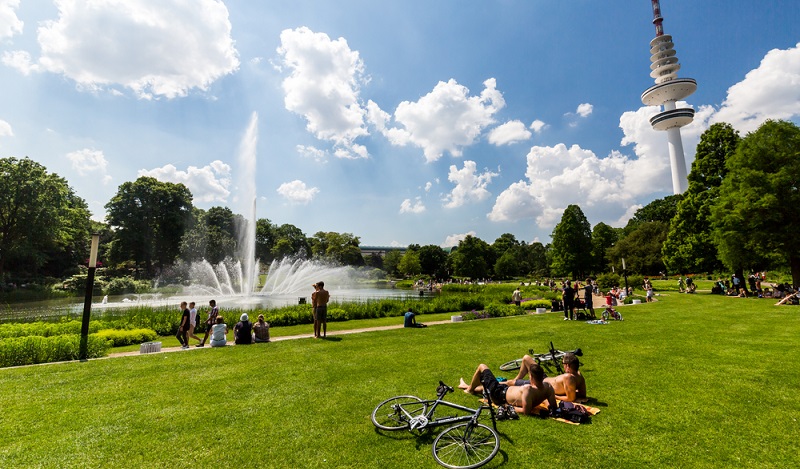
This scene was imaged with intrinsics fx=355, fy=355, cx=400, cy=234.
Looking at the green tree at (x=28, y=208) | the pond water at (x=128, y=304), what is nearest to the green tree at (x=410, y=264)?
the pond water at (x=128, y=304)

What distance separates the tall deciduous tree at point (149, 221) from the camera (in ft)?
196

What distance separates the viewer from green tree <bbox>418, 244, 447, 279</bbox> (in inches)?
4274

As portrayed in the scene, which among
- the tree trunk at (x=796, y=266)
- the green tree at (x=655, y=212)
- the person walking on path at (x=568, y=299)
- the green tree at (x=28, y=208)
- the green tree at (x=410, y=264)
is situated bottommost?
the person walking on path at (x=568, y=299)

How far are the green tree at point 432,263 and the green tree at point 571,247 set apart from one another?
46998 millimetres

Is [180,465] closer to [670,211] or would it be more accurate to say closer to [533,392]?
[533,392]

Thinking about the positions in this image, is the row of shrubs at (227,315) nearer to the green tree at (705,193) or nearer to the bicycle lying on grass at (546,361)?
the bicycle lying on grass at (546,361)

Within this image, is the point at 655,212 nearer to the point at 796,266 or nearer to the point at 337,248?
the point at 796,266

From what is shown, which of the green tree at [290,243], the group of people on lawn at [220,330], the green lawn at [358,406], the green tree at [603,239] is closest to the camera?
the green lawn at [358,406]

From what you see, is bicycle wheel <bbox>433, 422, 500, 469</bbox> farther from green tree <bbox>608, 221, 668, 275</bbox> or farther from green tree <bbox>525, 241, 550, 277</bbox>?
green tree <bbox>525, 241, 550, 277</bbox>

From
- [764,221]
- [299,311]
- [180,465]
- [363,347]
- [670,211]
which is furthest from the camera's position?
[670,211]

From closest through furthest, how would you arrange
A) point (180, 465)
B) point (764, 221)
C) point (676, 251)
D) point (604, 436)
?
1. point (180, 465)
2. point (604, 436)
3. point (764, 221)
4. point (676, 251)

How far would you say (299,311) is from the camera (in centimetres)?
2089

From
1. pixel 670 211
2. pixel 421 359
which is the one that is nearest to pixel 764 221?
pixel 421 359

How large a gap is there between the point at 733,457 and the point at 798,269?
102 feet
